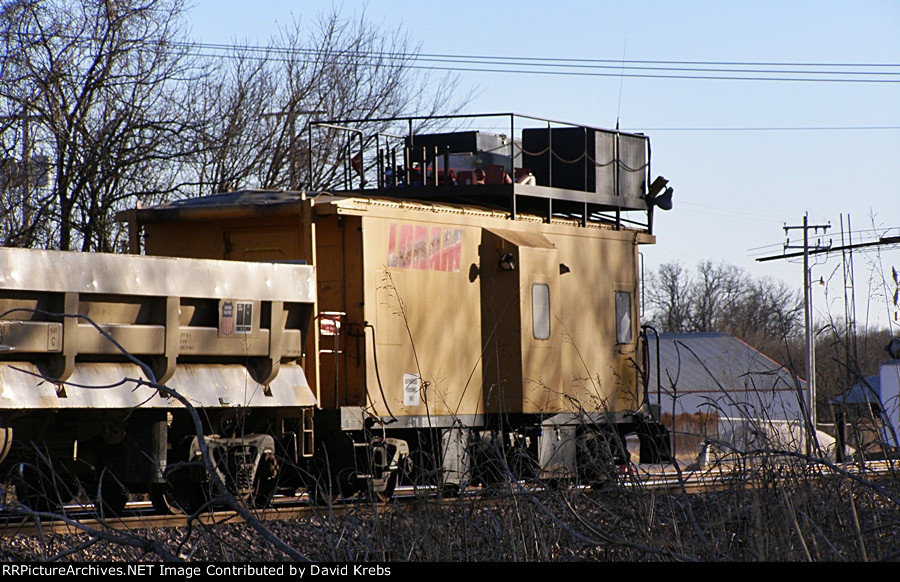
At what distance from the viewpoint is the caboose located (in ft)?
37.4

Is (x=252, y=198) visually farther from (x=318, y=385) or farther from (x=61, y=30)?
(x=61, y=30)

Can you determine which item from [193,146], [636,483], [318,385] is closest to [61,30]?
[193,146]

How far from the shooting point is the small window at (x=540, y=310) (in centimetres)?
1285

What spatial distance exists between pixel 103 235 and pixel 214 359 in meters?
12.3

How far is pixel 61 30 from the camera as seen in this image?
2102cm

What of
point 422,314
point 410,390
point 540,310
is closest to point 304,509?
point 410,390

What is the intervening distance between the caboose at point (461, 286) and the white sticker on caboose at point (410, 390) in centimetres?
2

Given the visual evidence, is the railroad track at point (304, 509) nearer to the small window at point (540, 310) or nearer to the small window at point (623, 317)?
the small window at point (540, 310)

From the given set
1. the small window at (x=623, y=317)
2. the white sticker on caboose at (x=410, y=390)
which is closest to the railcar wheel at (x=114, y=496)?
the white sticker on caboose at (x=410, y=390)

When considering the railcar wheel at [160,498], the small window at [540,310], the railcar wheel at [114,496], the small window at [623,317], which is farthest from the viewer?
the small window at [623,317]

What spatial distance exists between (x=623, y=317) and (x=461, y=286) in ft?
9.33

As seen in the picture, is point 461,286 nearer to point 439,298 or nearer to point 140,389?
point 439,298

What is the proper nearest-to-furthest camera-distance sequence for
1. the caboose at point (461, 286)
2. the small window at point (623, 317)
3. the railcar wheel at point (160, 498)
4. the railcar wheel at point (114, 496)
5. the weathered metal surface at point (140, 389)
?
1. the weathered metal surface at point (140, 389)
2. the railcar wheel at point (160, 498)
3. the railcar wheel at point (114, 496)
4. the caboose at point (461, 286)
5. the small window at point (623, 317)
